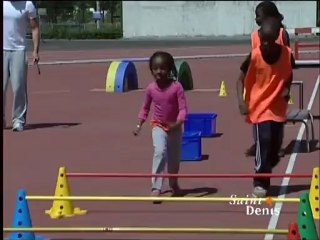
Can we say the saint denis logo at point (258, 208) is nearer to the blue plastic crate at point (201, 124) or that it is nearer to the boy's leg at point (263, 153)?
the boy's leg at point (263, 153)

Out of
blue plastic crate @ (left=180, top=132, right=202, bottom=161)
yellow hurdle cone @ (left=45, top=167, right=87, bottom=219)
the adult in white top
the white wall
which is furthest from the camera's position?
the white wall

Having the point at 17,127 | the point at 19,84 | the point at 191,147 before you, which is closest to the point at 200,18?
the point at 17,127

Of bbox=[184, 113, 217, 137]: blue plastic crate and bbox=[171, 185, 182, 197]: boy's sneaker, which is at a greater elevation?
bbox=[184, 113, 217, 137]: blue plastic crate

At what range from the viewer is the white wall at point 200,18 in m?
52.0

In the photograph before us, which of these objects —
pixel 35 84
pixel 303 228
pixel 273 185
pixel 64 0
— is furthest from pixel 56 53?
pixel 303 228

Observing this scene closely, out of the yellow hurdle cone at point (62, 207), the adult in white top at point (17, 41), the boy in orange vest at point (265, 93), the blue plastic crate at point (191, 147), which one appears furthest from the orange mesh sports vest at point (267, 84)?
the adult in white top at point (17, 41)

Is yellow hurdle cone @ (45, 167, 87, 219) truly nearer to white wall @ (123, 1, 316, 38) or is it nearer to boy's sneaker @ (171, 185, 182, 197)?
boy's sneaker @ (171, 185, 182, 197)

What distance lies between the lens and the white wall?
5200cm

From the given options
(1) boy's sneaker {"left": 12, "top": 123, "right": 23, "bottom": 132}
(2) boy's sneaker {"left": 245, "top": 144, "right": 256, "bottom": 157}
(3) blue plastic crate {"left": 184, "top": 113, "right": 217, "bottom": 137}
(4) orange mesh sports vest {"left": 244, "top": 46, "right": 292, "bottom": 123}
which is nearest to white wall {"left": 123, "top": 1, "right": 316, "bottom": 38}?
(1) boy's sneaker {"left": 12, "top": 123, "right": 23, "bottom": 132}

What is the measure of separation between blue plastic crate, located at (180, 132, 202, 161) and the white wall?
41.4 meters

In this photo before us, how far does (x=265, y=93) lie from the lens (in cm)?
818

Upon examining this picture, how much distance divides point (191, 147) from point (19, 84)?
11.0ft

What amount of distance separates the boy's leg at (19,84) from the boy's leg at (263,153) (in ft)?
16.7

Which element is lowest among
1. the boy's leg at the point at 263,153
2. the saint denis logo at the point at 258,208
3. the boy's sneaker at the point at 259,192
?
the saint denis logo at the point at 258,208
